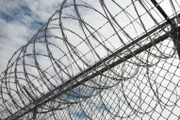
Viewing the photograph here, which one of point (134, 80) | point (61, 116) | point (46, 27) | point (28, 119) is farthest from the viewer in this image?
point (28, 119)

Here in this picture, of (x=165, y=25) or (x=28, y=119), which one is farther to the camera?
(x=28, y=119)

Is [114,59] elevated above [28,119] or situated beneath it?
situated beneath

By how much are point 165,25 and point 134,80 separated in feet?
2.81

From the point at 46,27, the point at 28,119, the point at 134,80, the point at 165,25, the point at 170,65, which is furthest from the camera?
the point at 28,119

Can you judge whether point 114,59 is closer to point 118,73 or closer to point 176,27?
point 118,73

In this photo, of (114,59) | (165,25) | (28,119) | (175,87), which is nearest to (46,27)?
(114,59)

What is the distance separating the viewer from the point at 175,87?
8.60 feet

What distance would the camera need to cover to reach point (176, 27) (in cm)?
239

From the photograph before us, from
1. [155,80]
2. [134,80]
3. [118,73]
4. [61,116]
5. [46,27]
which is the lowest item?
[155,80]

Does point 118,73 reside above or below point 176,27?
above

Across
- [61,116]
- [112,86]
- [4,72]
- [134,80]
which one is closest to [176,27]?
[134,80]

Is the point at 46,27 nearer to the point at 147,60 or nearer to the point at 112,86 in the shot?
the point at 112,86

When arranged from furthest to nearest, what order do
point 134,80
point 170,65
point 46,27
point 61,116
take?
point 61,116
point 46,27
point 134,80
point 170,65

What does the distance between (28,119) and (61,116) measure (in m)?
0.93
